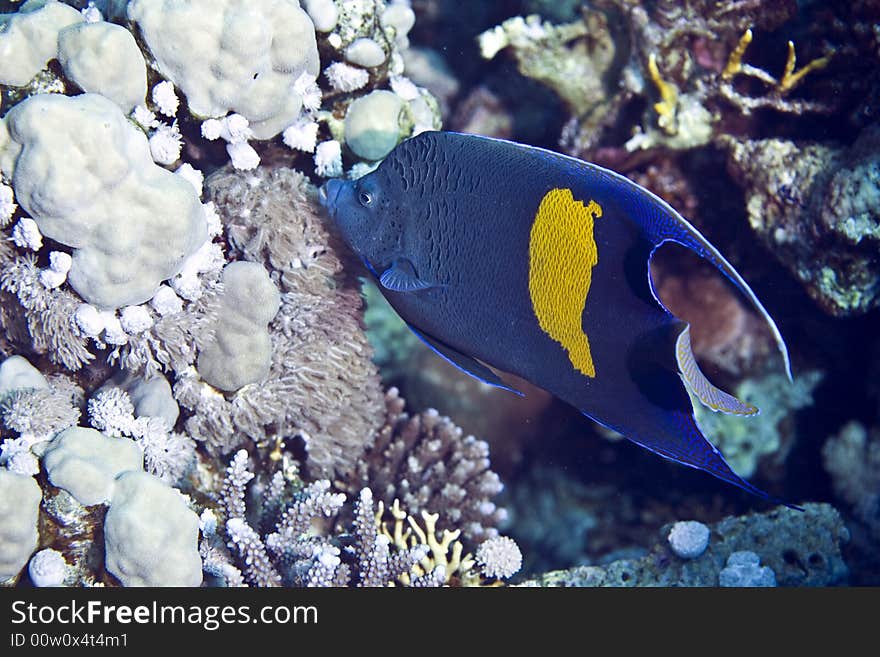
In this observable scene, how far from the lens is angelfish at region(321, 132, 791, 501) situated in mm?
1890

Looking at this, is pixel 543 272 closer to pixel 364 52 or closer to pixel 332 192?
pixel 332 192

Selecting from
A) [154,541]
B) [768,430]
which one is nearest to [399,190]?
[154,541]

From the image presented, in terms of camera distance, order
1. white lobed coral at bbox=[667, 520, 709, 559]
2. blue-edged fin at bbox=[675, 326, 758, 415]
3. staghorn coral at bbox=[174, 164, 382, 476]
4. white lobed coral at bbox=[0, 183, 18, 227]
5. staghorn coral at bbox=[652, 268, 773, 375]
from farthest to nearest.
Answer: staghorn coral at bbox=[652, 268, 773, 375], white lobed coral at bbox=[667, 520, 709, 559], staghorn coral at bbox=[174, 164, 382, 476], white lobed coral at bbox=[0, 183, 18, 227], blue-edged fin at bbox=[675, 326, 758, 415]

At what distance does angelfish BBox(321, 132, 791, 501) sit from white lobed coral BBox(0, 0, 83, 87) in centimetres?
117

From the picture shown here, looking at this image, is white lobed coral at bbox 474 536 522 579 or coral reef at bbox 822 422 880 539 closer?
white lobed coral at bbox 474 536 522 579

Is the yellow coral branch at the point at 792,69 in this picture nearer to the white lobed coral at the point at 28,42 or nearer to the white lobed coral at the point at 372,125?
the white lobed coral at the point at 372,125

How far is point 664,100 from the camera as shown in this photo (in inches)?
135

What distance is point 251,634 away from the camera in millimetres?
2340

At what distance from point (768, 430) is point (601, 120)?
224cm

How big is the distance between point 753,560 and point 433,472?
5.26 ft

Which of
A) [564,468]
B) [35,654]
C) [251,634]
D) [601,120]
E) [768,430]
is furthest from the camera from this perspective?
[564,468]

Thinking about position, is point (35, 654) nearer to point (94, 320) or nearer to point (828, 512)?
point (94, 320)

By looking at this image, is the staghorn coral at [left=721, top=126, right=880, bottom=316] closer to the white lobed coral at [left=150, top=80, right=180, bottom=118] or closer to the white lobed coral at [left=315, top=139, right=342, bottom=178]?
the white lobed coral at [left=315, top=139, right=342, bottom=178]

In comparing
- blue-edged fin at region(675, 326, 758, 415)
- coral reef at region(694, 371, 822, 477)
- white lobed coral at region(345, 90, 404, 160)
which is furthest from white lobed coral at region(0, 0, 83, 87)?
coral reef at region(694, 371, 822, 477)
